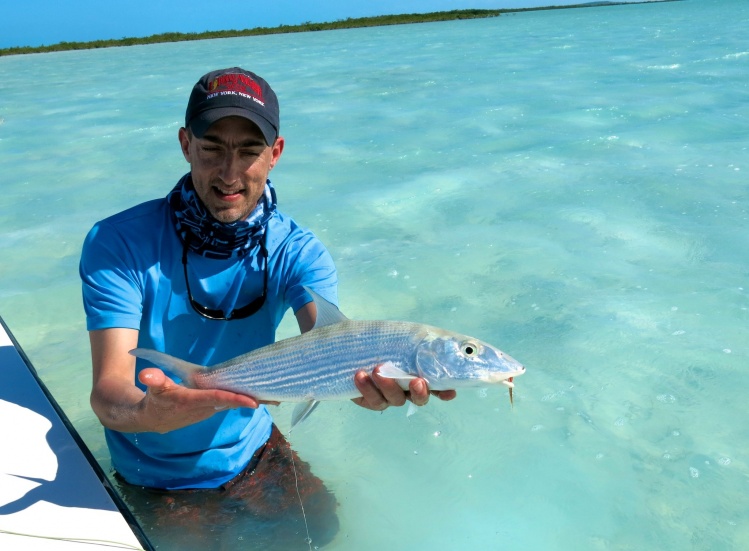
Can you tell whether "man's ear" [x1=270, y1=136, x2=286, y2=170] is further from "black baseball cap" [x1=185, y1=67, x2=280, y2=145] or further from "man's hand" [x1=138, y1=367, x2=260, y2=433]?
"man's hand" [x1=138, y1=367, x2=260, y2=433]

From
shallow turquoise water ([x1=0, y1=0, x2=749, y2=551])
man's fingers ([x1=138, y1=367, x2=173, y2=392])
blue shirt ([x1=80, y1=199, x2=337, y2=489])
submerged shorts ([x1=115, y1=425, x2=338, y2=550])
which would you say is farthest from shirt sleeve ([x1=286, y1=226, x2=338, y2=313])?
shallow turquoise water ([x1=0, y1=0, x2=749, y2=551])

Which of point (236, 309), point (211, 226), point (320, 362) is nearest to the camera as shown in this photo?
point (320, 362)

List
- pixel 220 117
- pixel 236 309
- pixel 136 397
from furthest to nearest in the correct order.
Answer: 1. pixel 236 309
2. pixel 220 117
3. pixel 136 397

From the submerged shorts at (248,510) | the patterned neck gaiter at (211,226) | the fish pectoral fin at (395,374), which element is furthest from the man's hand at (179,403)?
the submerged shorts at (248,510)

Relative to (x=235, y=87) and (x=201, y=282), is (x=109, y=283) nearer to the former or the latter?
(x=201, y=282)

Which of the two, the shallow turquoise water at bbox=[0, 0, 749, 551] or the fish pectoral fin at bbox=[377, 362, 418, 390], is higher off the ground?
the fish pectoral fin at bbox=[377, 362, 418, 390]

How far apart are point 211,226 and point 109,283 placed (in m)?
0.39

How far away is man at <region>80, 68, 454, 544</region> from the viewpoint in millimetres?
2385

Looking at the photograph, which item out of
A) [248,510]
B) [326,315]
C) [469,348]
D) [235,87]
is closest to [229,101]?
[235,87]

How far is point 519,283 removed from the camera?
18.6 ft

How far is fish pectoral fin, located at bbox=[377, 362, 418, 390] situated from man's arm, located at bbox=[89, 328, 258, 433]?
1.41 ft

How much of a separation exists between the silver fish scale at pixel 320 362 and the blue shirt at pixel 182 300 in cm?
44

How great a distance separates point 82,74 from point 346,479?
85.6 ft

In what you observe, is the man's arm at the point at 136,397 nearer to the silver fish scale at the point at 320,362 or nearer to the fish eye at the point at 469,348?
the silver fish scale at the point at 320,362
